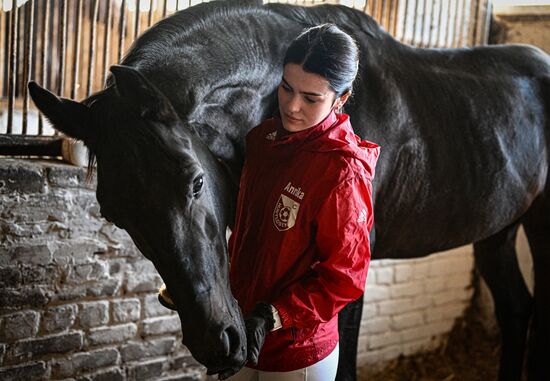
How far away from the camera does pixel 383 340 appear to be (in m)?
3.86

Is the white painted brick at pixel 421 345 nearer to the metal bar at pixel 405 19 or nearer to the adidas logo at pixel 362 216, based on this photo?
the metal bar at pixel 405 19

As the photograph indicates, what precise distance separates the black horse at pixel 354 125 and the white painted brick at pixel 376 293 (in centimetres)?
74

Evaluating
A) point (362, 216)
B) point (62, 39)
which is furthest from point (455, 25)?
point (362, 216)

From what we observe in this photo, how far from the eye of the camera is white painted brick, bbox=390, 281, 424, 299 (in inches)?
151

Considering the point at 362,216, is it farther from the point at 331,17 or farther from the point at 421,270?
the point at 421,270

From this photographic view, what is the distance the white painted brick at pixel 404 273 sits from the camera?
3824 mm

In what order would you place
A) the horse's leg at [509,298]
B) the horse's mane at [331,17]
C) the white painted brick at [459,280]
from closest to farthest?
the horse's mane at [331,17] → the horse's leg at [509,298] → the white painted brick at [459,280]

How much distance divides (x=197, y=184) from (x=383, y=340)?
112 inches

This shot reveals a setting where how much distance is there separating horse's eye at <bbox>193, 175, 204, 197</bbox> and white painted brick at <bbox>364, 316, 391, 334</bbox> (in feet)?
8.67

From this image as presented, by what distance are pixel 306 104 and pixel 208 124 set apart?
32cm

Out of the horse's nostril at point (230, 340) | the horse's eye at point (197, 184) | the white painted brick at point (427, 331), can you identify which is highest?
the horse's eye at point (197, 184)

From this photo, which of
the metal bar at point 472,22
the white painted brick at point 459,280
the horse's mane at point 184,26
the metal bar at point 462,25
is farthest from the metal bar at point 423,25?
the horse's mane at point 184,26

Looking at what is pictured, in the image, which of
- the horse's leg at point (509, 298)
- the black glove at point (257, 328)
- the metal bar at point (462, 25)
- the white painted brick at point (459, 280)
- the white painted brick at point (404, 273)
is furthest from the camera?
the white painted brick at point (459, 280)

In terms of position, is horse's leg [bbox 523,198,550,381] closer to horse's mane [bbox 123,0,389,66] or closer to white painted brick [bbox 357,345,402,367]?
white painted brick [bbox 357,345,402,367]
